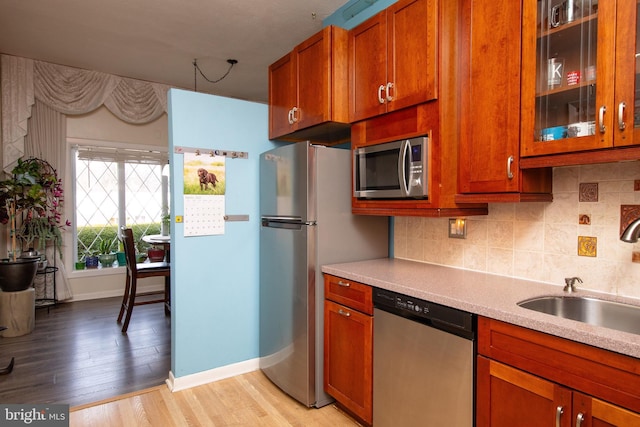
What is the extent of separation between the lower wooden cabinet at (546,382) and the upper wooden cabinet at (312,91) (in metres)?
1.60

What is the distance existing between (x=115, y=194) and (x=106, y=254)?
864 mm

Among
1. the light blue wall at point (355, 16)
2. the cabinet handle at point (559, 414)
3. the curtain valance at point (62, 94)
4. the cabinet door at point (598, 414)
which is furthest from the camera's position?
the curtain valance at point (62, 94)

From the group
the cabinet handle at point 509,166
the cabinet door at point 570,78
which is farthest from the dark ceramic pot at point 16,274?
the cabinet door at point 570,78

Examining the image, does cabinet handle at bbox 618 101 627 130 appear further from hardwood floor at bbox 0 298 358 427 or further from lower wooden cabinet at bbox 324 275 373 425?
hardwood floor at bbox 0 298 358 427

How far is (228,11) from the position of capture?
321 centimetres

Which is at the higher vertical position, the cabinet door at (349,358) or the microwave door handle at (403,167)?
the microwave door handle at (403,167)

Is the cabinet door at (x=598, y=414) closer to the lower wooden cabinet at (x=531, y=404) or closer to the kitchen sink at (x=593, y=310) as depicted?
the lower wooden cabinet at (x=531, y=404)

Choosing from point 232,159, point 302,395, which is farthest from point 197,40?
point 302,395

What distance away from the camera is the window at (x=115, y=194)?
5008mm

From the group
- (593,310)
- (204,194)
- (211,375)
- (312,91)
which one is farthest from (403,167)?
(211,375)

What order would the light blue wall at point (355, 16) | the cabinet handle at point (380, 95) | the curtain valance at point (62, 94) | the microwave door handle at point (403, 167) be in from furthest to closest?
the curtain valance at point (62, 94), the light blue wall at point (355, 16), the cabinet handle at point (380, 95), the microwave door handle at point (403, 167)

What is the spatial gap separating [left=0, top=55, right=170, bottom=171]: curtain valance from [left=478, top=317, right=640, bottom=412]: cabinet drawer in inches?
204

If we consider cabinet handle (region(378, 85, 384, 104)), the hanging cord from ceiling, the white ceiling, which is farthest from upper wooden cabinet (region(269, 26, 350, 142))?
the hanging cord from ceiling

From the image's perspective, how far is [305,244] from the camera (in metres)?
2.35
